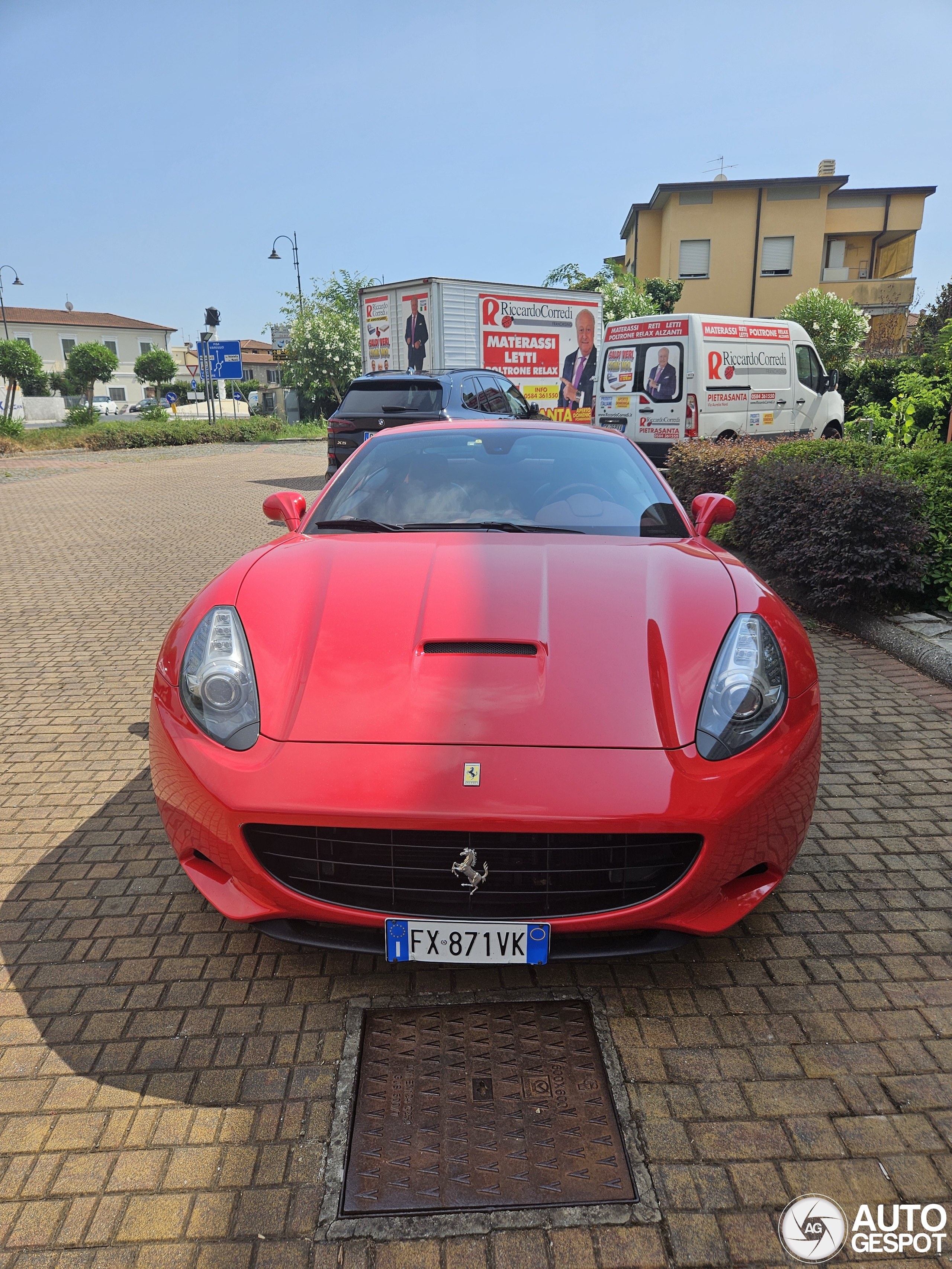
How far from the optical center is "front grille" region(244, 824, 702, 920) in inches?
79.3

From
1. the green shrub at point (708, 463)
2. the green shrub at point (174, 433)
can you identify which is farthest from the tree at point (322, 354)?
the green shrub at point (708, 463)

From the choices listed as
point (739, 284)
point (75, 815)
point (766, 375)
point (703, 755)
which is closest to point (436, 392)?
point (766, 375)

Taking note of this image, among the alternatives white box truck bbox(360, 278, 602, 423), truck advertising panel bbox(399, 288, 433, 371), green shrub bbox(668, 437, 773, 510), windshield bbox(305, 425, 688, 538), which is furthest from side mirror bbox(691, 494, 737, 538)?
truck advertising panel bbox(399, 288, 433, 371)

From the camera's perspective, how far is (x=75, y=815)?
3410 millimetres

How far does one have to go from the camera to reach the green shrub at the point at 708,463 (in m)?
9.05

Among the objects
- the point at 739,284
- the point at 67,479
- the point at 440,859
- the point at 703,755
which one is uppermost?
the point at 739,284

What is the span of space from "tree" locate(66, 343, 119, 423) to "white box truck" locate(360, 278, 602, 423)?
47.3m

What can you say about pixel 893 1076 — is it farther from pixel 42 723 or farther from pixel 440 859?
pixel 42 723

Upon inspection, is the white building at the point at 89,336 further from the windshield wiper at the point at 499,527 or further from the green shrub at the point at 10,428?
the windshield wiper at the point at 499,527

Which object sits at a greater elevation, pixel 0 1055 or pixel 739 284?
pixel 739 284

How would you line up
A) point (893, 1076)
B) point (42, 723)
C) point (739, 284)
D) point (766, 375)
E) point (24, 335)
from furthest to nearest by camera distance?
1. point (24, 335)
2. point (739, 284)
3. point (766, 375)
4. point (42, 723)
5. point (893, 1076)

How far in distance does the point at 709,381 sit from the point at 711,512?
10087 millimetres

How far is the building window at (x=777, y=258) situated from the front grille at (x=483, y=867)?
45.0 metres

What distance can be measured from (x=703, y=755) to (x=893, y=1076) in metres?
0.89
